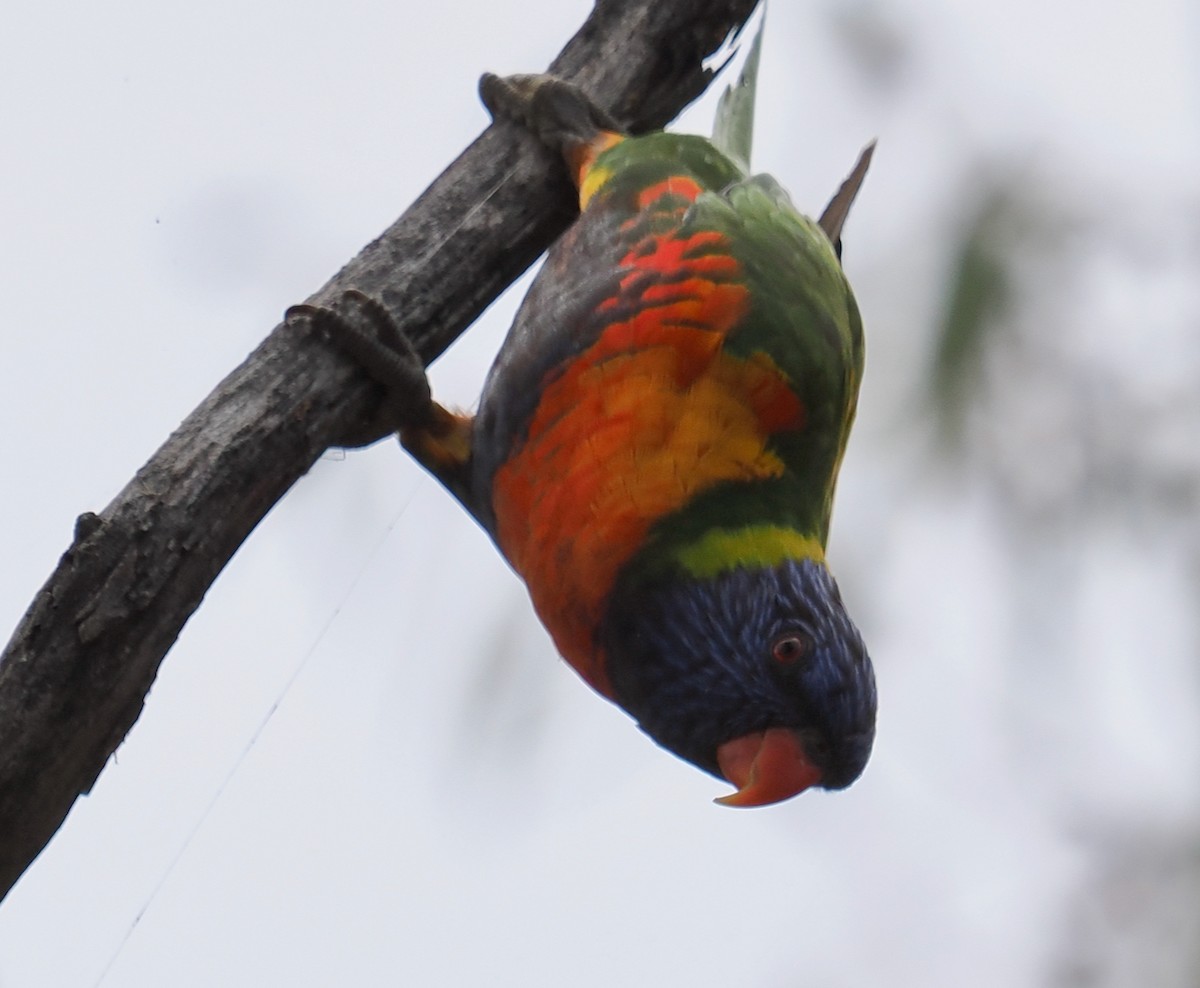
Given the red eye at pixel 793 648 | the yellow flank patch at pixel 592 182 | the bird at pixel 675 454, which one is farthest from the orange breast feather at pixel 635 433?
the red eye at pixel 793 648

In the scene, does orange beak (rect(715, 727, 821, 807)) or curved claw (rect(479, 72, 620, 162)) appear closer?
orange beak (rect(715, 727, 821, 807))

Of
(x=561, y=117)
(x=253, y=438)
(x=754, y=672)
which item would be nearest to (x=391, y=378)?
(x=253, y=438)

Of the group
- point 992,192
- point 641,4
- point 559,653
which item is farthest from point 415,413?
point 992,192

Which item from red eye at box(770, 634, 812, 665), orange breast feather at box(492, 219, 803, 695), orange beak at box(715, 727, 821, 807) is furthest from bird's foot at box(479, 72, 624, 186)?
orange beak at box(715, 727, 821, 807)

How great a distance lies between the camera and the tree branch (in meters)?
1.59

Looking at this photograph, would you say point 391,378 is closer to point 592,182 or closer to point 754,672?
point 592,182

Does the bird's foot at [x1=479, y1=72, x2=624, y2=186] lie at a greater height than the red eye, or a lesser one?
greater

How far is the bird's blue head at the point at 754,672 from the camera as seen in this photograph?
2.00 m

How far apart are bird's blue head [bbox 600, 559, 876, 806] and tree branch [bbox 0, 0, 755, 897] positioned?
0.61m

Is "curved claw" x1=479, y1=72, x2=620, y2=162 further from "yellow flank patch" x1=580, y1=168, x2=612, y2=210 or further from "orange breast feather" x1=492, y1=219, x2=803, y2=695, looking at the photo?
"orange breast feather" x1=492, y1=219, x2=803, y2=695

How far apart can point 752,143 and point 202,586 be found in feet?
6.14

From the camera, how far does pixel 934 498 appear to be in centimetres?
184

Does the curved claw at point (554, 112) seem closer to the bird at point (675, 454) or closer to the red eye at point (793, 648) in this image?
the bird at point (675, 454)

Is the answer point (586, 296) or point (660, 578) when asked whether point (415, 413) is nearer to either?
point (586, 296)
